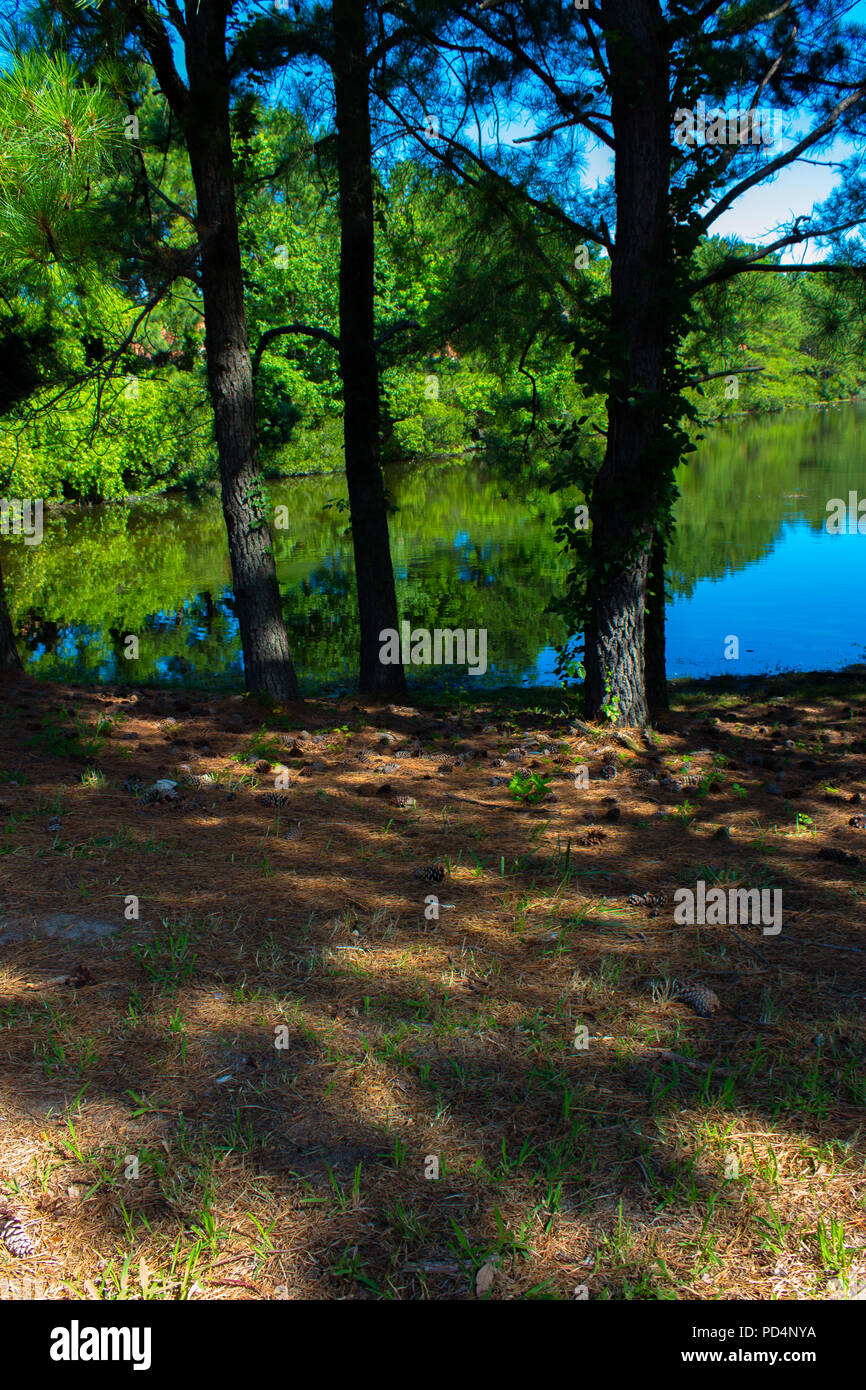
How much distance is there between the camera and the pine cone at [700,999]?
269cm

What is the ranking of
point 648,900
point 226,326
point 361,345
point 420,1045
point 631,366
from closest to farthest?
point 420,1045 < point 648,900 < point 631,366 < point 226,326 < point 361,345

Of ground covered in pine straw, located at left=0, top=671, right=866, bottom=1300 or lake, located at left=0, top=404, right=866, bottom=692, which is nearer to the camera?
ground covered in pine straw, located at left=0, top=671, right=866, bottom=1300

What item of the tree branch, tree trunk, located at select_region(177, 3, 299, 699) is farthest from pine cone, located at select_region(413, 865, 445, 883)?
the tree branch

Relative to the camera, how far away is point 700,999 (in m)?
2.71

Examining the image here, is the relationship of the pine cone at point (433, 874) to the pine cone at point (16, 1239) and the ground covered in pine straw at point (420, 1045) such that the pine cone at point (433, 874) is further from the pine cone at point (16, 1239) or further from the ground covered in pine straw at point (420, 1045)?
the pine cone at point (16, 1239)

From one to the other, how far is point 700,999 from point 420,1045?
2.77 ft

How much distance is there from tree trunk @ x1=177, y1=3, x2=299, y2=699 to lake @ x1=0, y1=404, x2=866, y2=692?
237cm

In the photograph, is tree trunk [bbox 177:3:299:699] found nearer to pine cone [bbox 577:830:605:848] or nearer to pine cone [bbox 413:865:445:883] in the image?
pine cone [bbox 577:830:605:848]

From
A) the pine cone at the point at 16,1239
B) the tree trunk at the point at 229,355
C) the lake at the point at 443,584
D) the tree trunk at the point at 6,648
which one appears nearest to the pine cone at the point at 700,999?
the pine cone at the point at 16,1239

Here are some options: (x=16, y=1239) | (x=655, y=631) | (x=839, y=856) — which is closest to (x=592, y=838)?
(x=839, y=856)

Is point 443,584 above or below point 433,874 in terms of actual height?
above

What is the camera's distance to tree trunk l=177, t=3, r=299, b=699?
6.12m

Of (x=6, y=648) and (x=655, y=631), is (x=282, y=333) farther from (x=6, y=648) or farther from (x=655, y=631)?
(x=655, y=631)

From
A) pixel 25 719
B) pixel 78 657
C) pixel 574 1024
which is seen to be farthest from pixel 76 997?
pixel 78 657
